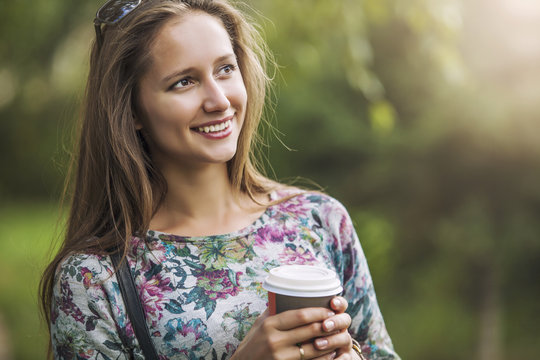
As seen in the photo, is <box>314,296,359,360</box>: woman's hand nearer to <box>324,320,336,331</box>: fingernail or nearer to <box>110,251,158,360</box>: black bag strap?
<box>324,320,336,331</box>: fingernail

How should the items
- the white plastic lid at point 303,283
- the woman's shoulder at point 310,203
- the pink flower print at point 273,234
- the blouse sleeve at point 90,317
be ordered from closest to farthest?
the white plastic lid at point 303,283, the blouse sleeve at point 90,317, the pink flower print at point 273,234, the woman's shoulder at point 310,203

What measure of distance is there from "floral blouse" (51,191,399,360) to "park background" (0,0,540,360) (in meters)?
1.84

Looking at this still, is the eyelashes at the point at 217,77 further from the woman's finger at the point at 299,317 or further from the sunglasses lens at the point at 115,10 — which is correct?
the woman's finger at the point at 299,317

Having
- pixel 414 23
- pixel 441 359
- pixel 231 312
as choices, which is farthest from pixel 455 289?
pixel 231 312

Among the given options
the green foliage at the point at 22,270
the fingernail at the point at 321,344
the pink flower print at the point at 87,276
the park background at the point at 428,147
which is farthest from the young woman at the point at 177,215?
the park background at the point at 428,147

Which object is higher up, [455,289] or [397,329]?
[455,289]

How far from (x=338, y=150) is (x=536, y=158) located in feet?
7.41

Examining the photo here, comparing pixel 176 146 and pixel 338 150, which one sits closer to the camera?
pixel 176 146

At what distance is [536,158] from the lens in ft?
15.2

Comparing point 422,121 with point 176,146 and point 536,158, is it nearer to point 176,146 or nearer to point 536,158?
point 536,158

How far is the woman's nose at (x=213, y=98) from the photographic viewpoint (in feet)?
5.89

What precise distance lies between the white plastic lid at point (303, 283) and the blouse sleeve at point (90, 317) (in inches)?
19.3

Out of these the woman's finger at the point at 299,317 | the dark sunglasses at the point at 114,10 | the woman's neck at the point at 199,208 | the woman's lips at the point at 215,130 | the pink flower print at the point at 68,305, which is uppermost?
the dark sunglasses at the point at 114,10

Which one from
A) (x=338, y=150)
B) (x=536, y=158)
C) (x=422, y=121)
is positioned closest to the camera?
(x=536, y=158)
